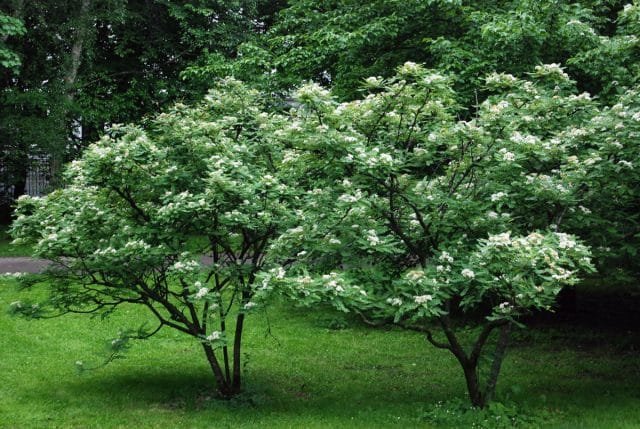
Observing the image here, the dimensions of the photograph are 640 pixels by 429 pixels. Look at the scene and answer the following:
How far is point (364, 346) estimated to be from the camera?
417 inches

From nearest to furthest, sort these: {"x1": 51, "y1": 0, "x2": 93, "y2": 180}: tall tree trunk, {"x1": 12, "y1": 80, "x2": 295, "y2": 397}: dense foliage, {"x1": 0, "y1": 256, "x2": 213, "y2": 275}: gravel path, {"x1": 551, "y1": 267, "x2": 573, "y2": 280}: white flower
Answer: {"x1": 551, "y1": 267, "x2": 573, "y2": 280}: white flower → {"x1": 12, "y1": 80, "x2": 295, "y2": 397}: dense foliage → {"x1": 0, "y1": 256, "x2": 213, "y2": 275}: gravel path → {"x1": 51, "y1": 0, "x2": 93, "y2": 180}: tall tree trunk

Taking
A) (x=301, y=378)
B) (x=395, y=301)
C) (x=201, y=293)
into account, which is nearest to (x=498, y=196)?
(x=395, y=301)

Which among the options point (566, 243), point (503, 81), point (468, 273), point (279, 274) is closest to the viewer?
point (566, 243)

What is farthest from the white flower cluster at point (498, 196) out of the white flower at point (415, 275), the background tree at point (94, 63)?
the background tree at point (94, 63)

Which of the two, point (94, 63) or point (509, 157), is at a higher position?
point (94, 63)

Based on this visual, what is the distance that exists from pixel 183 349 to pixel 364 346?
2627 millimetres

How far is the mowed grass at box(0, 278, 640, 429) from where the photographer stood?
23.2 ft

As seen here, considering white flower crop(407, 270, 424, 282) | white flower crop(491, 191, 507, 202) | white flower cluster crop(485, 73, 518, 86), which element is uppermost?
white flower cluster crop(485, 73, 518, 86)

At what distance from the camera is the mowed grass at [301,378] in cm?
709

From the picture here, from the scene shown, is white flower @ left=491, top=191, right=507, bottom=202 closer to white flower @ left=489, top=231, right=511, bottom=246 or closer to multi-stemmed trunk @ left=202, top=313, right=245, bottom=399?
white flower @ left=489, top=231, right=511, bottom=246

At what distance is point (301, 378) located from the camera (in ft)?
29.0

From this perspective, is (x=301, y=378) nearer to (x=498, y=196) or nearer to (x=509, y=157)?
(x=498, y=196)

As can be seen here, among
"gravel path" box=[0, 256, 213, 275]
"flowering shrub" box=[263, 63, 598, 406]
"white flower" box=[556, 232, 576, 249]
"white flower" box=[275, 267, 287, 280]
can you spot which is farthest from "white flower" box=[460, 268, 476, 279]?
"gravel path" box=[0, 256, 213, 275]

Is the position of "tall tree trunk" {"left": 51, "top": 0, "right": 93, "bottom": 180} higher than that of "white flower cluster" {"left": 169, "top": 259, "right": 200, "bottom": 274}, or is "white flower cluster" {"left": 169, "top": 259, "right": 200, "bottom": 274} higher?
"tall tree trunk" {"left": 51, "top": 0, "right": 93, "bottom": 180}
